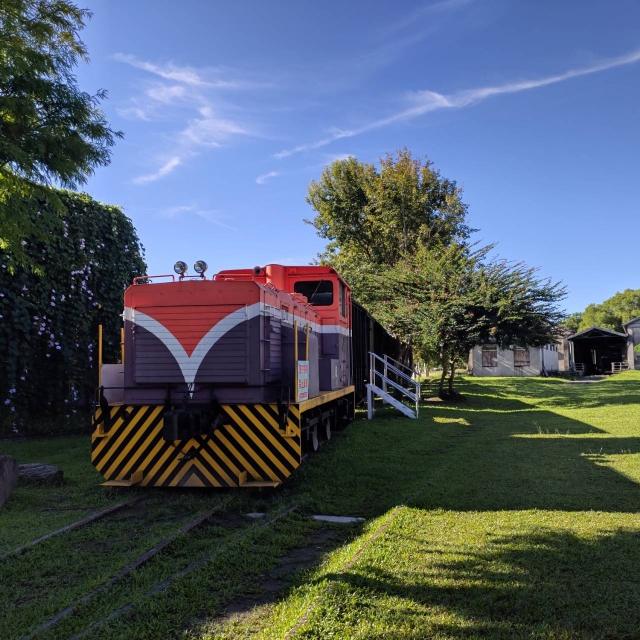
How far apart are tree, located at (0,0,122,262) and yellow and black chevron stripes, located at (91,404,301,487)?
319 centimetres

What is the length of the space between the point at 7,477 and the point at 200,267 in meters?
3.39

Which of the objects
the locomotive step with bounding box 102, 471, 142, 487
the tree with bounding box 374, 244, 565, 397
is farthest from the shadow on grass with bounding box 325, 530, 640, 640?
the tree with bounding box 374, 244, 565, 397

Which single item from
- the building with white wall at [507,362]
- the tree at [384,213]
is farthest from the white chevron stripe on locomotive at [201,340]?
the building with white wall at [507,362]

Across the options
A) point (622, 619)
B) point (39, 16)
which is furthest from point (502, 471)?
point (39, 16)

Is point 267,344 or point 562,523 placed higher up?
point 267,344

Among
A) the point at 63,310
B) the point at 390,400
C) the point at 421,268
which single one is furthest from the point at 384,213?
the point at 63,310

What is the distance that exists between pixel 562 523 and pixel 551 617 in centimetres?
216

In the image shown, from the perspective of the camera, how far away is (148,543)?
472cm

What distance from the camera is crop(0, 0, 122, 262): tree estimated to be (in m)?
7.03

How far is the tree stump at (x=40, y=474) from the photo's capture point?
704cm

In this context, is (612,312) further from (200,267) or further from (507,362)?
(200,267)

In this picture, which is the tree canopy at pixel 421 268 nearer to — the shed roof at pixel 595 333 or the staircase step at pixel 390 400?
the staircase step at pixel 390 400

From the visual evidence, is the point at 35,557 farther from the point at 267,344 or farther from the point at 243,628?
the point at 267,344

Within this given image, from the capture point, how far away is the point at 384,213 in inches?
1029
